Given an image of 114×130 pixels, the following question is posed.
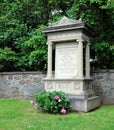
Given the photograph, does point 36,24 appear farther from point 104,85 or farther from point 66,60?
point 104,85

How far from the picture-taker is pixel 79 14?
10.0m

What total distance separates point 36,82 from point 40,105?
9.65 ft

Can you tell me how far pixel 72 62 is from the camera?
330 inches

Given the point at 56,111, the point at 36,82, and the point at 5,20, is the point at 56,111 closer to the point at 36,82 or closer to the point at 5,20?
the point at 36,82

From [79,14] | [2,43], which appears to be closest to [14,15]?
[2,43]

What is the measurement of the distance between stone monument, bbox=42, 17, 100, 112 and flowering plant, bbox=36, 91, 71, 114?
1.24ft

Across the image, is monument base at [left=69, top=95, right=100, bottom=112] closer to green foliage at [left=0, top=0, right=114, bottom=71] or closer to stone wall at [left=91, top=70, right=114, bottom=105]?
stone wall at [left=91, top=70, right=114, bottom=105]

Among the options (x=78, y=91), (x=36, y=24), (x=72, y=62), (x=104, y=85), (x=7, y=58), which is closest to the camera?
(x=78, y=91)

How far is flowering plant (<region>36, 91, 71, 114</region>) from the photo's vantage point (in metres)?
6.99

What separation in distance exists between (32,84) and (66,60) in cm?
235

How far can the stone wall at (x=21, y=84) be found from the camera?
10.1 metres

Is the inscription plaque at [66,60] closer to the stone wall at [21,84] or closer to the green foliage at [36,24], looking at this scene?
the green foliage at [36,24]

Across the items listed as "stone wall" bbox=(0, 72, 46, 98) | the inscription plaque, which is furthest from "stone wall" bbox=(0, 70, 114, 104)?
the inscription plaque

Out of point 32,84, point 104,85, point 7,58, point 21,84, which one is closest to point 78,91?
point 104,85
